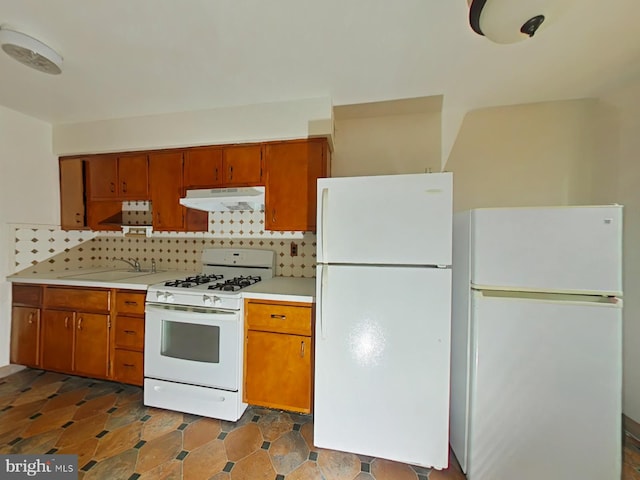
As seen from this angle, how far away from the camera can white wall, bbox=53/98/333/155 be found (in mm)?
2021

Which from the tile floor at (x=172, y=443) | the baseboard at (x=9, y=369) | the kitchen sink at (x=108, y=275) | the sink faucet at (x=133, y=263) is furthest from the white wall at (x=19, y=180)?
the tile floor at (x=172, y=443)

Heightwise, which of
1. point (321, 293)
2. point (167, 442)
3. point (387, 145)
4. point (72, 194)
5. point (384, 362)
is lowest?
point (167, 442)

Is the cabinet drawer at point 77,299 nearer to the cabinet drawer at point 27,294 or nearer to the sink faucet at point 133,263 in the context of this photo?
the cabinet drawer at point 27,294

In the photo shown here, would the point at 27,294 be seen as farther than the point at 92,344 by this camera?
Yes

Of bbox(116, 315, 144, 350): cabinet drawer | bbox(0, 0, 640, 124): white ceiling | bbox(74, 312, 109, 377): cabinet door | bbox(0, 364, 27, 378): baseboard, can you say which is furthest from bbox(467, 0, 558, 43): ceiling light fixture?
bbox(0, 364, 27, 378): baseboard

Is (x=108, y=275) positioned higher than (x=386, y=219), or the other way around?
(x=386, y=219)

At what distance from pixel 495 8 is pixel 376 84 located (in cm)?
87

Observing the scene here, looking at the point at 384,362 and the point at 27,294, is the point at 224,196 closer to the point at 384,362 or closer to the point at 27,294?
the point at 384,362

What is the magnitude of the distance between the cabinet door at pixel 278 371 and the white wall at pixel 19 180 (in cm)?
242

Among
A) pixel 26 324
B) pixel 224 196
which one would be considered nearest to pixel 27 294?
pixel 26 324

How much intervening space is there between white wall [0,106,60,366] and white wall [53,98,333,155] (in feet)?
0.48

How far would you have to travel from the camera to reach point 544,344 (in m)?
1.29

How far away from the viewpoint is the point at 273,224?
2.16 m

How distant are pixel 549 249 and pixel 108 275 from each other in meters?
3.49
